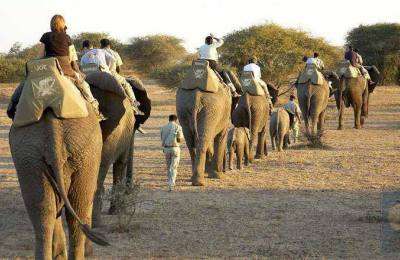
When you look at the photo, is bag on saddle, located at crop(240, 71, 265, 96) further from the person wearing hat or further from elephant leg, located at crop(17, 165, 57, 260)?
elephant leg, located at crop(17, 165, 57, 260)

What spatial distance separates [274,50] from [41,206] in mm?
37692

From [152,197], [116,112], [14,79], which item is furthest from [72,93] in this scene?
[14,79]

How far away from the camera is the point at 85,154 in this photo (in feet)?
21.6

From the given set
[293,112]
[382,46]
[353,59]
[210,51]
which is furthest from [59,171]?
[382,46]

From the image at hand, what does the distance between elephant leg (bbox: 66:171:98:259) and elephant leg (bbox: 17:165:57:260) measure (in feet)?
1.09

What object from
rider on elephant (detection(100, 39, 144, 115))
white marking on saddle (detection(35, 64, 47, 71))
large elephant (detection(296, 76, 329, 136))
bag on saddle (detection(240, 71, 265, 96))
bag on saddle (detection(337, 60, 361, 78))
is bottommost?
large elephant (detection(296, 76, 329, 136))

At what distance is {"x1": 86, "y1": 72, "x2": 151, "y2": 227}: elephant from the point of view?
862 cm

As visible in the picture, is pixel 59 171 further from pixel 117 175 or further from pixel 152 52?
pixel 152 52

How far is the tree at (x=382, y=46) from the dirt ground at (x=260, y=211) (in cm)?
3312

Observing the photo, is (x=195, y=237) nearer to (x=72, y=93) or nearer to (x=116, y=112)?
(x=116, y=112)

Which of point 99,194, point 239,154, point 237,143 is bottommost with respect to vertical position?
point 239,154

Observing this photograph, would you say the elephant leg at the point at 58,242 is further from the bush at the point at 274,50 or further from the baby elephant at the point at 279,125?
the bush at the point at 274,50

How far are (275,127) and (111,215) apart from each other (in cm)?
917

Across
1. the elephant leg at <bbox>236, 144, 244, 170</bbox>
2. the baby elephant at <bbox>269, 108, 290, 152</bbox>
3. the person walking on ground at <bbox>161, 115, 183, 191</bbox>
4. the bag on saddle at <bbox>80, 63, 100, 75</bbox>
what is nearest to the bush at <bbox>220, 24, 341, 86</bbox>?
the baby elephant at <bbox>269, 108, 290, 152</bbox>
